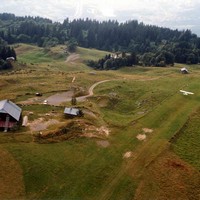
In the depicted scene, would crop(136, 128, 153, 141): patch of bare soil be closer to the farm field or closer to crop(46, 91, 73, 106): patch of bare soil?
the farm field

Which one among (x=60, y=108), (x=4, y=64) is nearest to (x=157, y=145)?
(x=60, y=108)

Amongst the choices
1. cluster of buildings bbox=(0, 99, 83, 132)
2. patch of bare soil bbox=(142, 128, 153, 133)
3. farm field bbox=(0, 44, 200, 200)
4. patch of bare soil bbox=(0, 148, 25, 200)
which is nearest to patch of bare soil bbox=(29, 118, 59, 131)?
farm field bbox=(0, 44, 200, 200)

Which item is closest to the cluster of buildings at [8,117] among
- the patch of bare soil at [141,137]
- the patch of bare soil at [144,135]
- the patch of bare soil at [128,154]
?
the patch of bare soil at [128,154]

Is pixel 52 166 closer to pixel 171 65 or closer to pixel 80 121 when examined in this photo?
pixel 80 121

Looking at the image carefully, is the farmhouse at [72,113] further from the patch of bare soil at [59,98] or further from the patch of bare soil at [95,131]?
the patch of bare soil at [59,98]

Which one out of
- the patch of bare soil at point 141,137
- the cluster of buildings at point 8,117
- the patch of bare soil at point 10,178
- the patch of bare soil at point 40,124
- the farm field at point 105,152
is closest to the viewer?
the patch of bare soil at point 10,178

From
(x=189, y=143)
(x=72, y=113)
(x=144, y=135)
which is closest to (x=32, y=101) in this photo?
(x=72, y=113)
